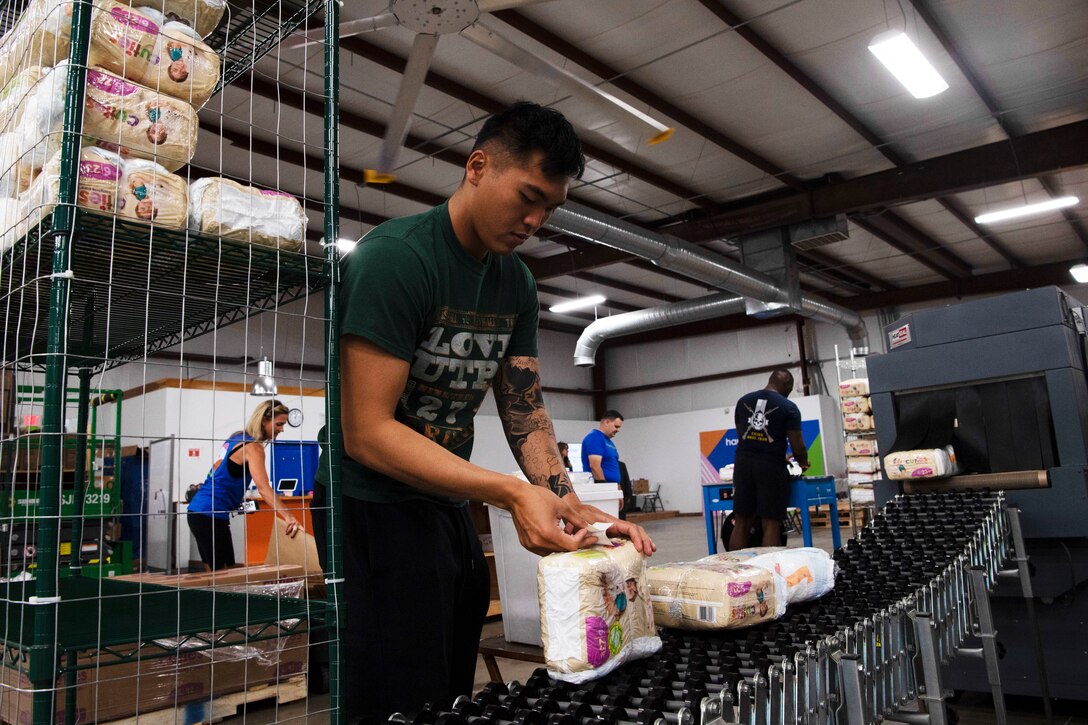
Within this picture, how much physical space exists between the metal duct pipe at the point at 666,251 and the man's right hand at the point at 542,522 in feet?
21.5

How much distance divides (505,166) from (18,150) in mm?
878

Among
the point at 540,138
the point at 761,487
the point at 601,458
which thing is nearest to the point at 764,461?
the point at 761,487

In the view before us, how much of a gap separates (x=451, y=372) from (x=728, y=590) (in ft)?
1.94

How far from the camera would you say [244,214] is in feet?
4.13

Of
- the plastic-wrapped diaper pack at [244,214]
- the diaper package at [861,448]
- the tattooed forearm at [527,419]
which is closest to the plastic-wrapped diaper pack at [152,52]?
the plastic-wrapped diaper pack at [244,214]

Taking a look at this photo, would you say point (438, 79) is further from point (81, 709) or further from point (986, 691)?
point (986, 691)

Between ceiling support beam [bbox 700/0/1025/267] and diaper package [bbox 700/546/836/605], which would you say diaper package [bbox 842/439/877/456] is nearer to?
ceiling support beam [bbox 700/0/1025/267]

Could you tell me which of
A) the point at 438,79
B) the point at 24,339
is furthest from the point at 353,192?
the point at 24,339

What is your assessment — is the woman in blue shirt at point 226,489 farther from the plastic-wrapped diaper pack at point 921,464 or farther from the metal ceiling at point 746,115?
the plastic-wrapped diaper pack at point 921,464

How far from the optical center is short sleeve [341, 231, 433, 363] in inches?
45.4

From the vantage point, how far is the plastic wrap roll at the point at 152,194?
1.15 meters

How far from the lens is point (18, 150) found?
1334mm

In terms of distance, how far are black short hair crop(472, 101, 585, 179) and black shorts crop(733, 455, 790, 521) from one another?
4.53m

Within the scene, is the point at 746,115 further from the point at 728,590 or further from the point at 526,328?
the point at 728,590
